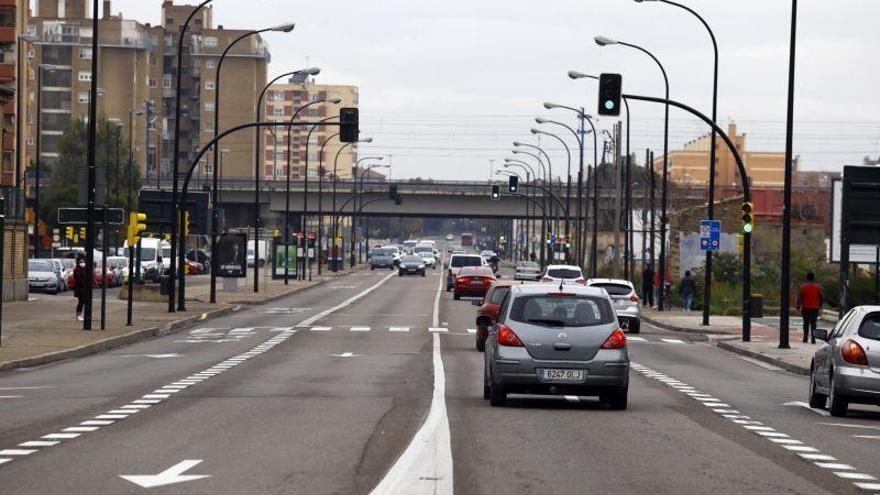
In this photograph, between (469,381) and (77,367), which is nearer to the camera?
(469,381)

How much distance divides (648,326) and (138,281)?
34.8 metres

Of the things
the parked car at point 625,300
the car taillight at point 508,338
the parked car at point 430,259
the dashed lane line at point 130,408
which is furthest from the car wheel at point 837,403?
the parked car at point 430,259

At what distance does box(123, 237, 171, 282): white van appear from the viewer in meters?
88.8

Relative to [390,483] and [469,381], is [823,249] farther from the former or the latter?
[390,483]

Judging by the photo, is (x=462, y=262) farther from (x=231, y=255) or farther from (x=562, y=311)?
(x=562, y=311)

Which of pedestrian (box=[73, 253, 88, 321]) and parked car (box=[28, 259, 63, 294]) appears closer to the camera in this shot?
pedestrian (box=[73, 253, 88, 321])

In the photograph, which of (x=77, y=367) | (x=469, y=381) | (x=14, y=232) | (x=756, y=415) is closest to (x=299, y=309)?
(x=14, y=232)

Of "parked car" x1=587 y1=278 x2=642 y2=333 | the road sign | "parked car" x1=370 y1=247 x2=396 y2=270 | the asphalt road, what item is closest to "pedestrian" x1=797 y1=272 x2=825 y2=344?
"parked car" x1=587 y1=278 x2=642 y2=333

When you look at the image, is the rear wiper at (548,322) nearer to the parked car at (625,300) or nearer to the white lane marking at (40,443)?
the white lane marking at (40,443)

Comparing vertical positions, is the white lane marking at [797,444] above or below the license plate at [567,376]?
below

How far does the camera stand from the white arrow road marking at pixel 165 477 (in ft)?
41.5

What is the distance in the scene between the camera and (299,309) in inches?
2491

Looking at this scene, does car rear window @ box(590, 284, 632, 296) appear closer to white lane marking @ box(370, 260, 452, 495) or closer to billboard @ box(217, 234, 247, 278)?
billboard @ box(217, 234, 247, 278)

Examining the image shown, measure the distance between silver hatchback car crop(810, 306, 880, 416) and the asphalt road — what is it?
33cm
